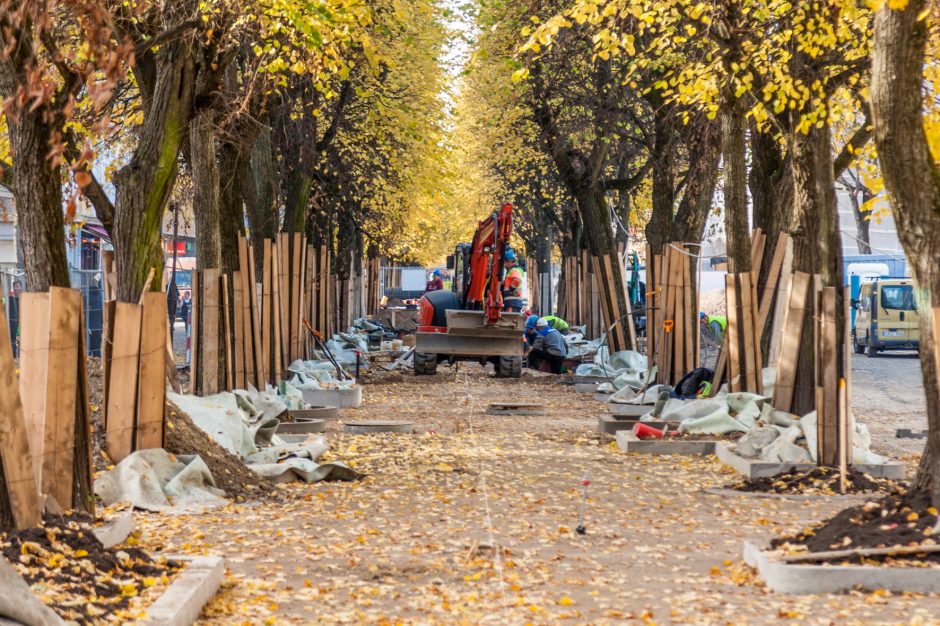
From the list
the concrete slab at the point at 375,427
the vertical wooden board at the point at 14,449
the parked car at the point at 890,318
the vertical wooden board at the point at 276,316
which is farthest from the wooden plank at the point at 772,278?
the parked car at the point at 890,318

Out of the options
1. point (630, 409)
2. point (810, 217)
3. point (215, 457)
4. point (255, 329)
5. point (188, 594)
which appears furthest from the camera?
point (630, 409)

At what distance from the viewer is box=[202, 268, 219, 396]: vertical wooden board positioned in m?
15.4

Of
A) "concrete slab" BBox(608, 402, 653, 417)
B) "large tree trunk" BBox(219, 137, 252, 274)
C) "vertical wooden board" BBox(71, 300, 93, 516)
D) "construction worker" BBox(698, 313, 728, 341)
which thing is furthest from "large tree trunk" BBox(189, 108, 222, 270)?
"construction worker" BBox(698, 313, 728, 341)

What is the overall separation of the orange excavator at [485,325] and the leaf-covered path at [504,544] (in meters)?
12.4

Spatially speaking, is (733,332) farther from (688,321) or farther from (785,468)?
(688,321)

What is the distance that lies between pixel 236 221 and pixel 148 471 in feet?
24.5

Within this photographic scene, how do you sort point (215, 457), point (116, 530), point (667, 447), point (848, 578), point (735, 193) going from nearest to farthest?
point (848, 578)
point (116, 530)
point (215, 457)
point (667, 447)
point (735, 193)

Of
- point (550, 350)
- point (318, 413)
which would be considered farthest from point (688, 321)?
point (550, 350)

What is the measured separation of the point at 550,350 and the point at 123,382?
18584 millimetres

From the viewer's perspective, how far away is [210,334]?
1548cm

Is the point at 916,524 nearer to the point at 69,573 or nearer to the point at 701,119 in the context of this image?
the point at 69,573

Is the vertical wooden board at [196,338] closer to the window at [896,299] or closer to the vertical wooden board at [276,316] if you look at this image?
the vertical wooden board at [276,316]

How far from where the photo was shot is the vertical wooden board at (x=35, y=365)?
820 centimetres

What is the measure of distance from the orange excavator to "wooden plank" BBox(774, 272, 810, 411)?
13614 millimetres
